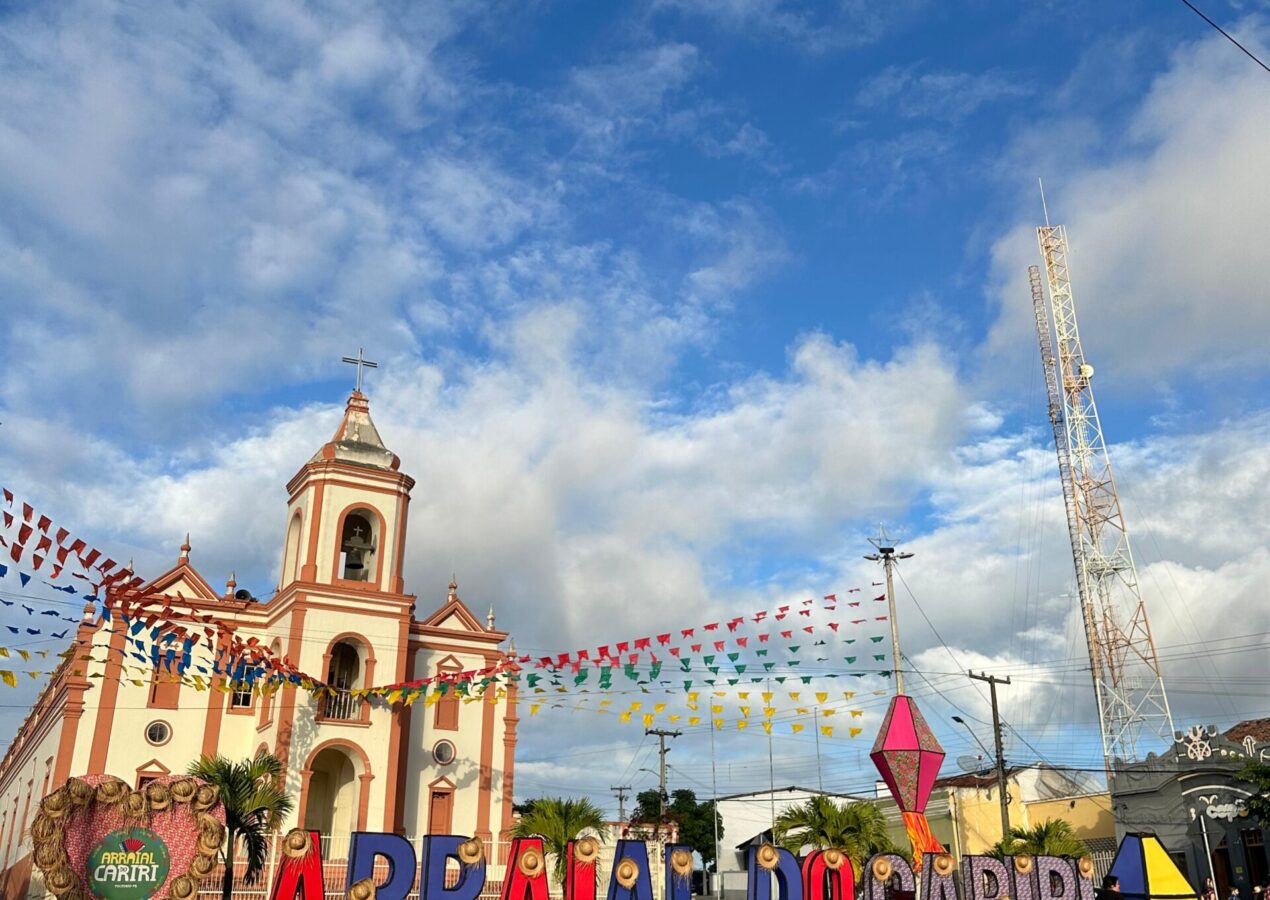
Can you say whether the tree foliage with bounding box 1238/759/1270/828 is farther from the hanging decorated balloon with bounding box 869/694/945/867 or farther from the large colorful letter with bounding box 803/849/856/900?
the large colorful letter with bounding box 803/849/856/900

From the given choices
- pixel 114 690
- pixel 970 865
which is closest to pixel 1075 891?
pixel 970 865

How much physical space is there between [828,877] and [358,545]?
73.2 ft

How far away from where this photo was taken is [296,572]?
125 ft

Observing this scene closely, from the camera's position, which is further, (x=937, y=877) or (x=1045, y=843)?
(x=1045, y=843)

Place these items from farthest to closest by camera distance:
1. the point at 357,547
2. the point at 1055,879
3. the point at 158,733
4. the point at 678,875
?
1. the point at 357,547
2. the point at 158,733
3. the point at 1055,879
4. the point at 678,875

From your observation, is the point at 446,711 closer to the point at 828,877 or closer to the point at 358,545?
the point at 358,545

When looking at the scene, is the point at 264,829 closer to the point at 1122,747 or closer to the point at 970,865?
the point at 970,865

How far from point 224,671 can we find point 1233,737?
36919 mm

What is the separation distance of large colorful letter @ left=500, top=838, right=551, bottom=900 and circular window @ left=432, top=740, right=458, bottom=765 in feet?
64.8

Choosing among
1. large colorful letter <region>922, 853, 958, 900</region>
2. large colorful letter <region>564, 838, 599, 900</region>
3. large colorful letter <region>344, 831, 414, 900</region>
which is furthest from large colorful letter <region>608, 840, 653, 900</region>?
large colorful letter <region>922, 853, 958, 900</region>

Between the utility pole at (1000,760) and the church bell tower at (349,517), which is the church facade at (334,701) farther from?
the utility pole at (1000,760)

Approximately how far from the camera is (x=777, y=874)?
2083 centimetres

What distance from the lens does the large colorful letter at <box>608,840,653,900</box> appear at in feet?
65.0

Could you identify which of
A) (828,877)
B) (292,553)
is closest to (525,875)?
(828,877)
